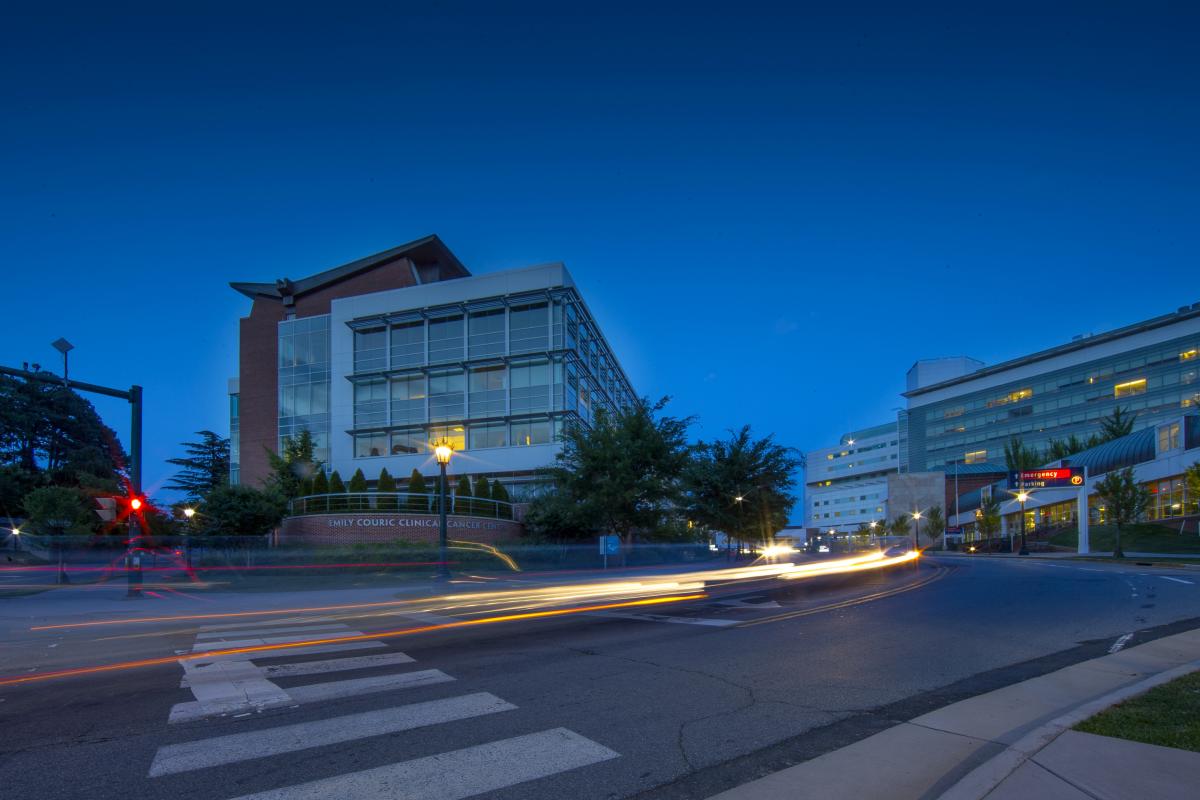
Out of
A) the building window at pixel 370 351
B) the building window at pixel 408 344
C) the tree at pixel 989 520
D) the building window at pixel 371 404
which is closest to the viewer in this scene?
the building window at pixel 371 404

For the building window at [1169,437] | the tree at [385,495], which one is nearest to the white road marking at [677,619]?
the tree at [385,495]

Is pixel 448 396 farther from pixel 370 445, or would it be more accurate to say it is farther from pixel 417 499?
pixel 417 499

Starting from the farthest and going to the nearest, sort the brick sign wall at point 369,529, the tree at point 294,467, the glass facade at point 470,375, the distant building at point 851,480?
the distant building at point 851,480, the glass facade at point 470,375, the tree at point 294,467, the brick sign wall at point 369,529

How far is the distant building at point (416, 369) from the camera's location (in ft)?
142

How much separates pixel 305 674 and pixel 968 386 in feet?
418

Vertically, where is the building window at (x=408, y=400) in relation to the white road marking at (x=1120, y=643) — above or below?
above

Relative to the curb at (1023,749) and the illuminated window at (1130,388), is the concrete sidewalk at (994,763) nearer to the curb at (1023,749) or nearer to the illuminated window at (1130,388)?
the curb at (1023,749)

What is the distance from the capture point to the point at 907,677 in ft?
24.4

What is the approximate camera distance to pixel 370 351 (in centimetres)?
4694

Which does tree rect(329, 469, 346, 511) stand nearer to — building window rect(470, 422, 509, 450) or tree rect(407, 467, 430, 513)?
tree rect(407, 467, 430, 513)

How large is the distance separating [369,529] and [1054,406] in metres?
106

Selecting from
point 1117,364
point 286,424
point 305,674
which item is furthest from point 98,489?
point 1117,364

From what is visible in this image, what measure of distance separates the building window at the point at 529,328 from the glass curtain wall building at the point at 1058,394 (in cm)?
7392

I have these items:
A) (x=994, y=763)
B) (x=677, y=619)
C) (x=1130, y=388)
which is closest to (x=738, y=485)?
(x=677, y=619)
